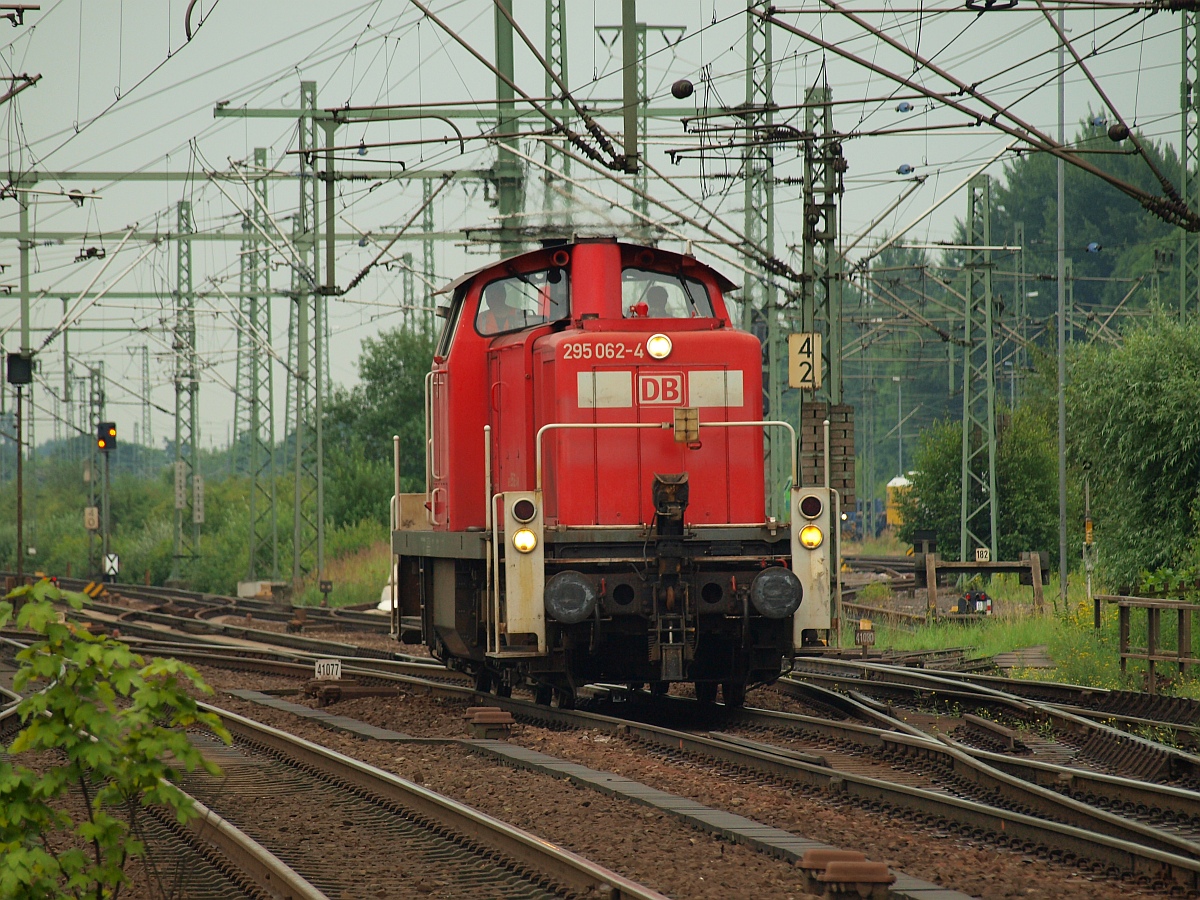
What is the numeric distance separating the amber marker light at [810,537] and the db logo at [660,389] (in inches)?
55.7

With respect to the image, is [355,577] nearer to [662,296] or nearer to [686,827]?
[662,296]

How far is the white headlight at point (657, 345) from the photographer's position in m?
11.2

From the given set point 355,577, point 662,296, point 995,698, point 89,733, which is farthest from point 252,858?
point 355,577

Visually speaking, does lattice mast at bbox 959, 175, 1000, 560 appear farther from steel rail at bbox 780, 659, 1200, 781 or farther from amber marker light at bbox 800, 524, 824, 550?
amber marker light at bbox 800, 524, 824, 550

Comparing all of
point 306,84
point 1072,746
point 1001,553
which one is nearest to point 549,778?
point 1072,746

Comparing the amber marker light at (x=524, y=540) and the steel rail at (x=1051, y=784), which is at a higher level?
the amber marker light at (x=524, y=540)

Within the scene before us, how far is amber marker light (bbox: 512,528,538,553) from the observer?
1053 centimetres

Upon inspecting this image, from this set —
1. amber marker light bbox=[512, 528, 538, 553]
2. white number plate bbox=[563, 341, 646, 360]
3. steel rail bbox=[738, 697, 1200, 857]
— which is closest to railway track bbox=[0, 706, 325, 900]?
amber marker light bbox=[512, 528, 538, 553]

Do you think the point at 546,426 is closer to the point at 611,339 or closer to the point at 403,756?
the point at 611,339

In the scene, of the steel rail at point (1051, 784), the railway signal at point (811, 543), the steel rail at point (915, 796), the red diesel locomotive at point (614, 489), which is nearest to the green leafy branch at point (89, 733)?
the steel rail at point (915, 796)

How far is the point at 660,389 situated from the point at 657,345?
0.36m

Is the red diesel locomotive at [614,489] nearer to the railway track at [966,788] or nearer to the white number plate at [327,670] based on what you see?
the railway track at [966,788]

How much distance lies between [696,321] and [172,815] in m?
5.58

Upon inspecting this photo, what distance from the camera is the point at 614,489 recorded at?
11352 millimetres
